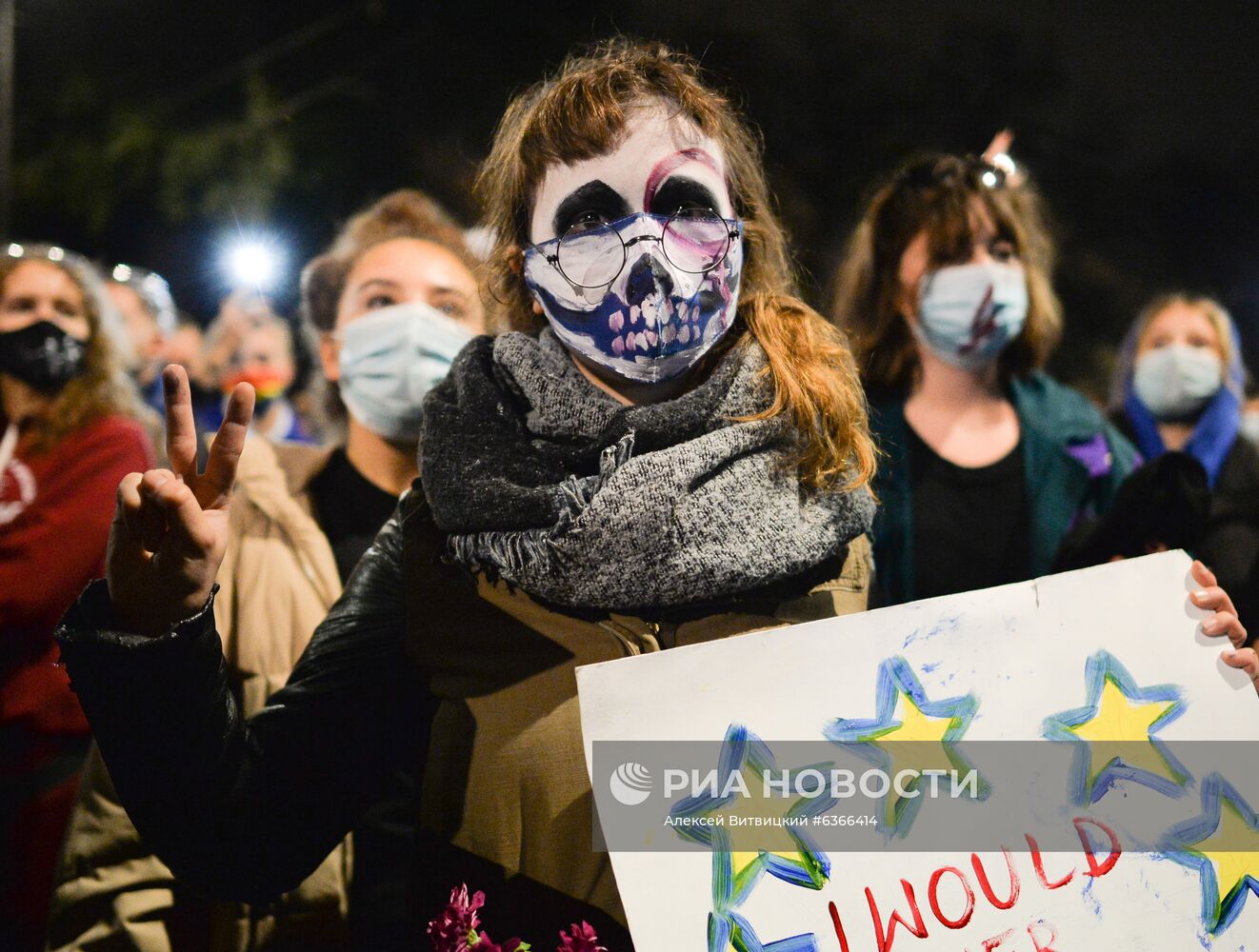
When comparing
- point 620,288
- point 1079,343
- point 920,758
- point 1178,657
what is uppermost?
point 1079,343

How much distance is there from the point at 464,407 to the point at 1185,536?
1.63m

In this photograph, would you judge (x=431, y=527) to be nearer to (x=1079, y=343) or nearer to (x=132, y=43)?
(x=1079, y=343)

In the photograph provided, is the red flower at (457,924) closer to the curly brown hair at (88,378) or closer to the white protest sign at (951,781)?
the white protest sign at (951,781)

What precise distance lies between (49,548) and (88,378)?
67 centimetres

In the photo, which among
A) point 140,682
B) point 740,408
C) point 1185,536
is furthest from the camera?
point 1185,536

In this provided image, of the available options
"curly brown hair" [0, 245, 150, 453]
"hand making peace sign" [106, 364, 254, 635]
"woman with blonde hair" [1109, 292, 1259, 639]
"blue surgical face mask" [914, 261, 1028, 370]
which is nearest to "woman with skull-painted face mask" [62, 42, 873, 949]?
"hand making peace sign" [106, 364, 254, 635]

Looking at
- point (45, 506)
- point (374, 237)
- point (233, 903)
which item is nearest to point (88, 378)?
point (45, 506)

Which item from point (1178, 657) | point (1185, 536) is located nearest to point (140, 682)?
point (1178, 657)

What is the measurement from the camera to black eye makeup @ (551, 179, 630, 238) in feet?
6.36

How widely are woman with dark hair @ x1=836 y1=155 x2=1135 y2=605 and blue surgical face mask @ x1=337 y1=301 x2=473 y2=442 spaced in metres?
1.11

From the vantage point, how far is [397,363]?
3.02 meters

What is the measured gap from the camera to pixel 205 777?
1621mm

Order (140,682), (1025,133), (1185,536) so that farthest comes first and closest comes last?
1. (1025,133)
2. (1185,536)
3. (140,682)

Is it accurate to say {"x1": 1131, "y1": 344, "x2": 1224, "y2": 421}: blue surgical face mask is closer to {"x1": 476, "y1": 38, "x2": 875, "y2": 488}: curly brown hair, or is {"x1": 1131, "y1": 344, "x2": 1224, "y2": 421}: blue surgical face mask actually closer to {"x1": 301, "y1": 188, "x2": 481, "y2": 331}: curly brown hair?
{"x1": 476, "y1": 38, "x2": 875, "y2": 488}: curly brown hair
